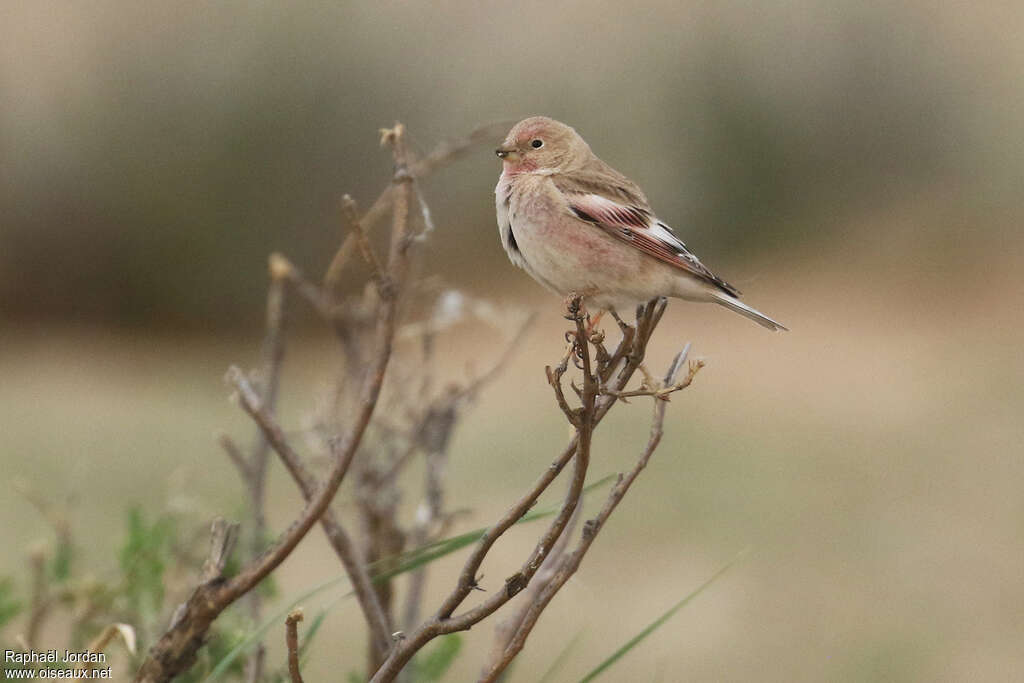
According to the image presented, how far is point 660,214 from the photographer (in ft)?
24.9

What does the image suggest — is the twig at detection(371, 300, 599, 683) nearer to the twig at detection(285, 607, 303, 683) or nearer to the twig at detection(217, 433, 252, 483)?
the twig at detection(285, 607, 303, 683)

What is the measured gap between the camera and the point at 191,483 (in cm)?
444

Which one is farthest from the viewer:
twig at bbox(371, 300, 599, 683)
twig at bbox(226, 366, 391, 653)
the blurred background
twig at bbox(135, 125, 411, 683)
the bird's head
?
the blurred background

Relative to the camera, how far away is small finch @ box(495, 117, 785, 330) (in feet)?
6.29

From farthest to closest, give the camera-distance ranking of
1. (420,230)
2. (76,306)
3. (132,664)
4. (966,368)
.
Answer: (76,306) < (966,368) < (132,664) < (420,230)

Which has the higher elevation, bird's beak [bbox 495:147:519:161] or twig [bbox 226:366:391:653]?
bird's beak [bbox 495:147:519:161]

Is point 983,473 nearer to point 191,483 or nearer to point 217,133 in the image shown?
point 191,483

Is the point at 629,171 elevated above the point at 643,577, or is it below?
above

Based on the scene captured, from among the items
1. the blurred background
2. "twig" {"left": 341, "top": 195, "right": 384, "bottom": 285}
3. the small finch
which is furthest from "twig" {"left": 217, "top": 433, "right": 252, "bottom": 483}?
the blurred background

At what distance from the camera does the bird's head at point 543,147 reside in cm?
208

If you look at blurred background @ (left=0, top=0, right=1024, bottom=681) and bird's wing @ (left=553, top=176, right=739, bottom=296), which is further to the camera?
blurred background @ (left=0, top=0, right=1024, bottom=681)

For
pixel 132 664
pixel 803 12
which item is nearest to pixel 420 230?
pixel 132 664

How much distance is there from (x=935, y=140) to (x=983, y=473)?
4009 mm

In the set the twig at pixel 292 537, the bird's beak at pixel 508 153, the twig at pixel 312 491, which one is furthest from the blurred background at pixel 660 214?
the twig at pixel 292 537
